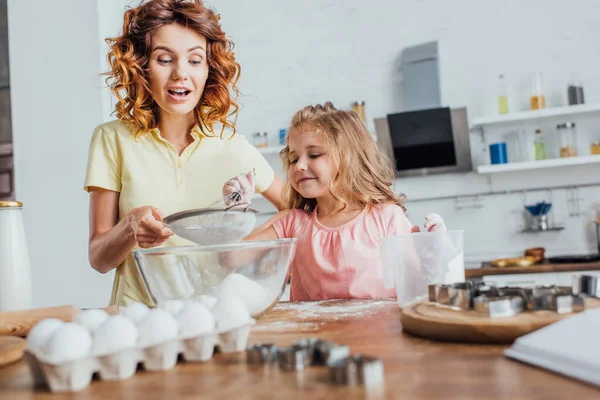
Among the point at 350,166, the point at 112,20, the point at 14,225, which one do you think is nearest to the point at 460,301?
the point at 14,225

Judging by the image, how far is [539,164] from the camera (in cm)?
356

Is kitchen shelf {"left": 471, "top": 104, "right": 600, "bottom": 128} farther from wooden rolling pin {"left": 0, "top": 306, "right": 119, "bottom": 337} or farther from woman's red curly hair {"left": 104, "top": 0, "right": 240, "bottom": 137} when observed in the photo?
wooden rolling pin {"left": 0, "top": 306, "right": 119, "bottom": 337}

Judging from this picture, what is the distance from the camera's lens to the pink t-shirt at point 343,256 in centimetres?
161

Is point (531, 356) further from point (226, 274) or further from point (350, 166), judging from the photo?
point (350, 166)

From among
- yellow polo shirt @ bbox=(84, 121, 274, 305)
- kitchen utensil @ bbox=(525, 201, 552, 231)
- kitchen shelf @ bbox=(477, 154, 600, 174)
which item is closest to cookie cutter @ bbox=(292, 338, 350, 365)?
yellow polo shirt @ bbox=(84, 121, 274, 305)

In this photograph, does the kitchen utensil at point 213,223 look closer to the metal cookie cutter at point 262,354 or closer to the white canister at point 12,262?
the white canister at point 12,262

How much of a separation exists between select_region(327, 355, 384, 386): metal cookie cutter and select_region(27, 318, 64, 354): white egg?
11.8 inches

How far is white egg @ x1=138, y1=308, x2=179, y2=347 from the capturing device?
60 centimetres

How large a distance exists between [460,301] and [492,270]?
2.62 meters

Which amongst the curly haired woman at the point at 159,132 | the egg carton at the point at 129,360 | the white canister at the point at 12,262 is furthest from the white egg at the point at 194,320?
the curly haired woman at the point at 159,132

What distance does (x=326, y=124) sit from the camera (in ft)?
5.92

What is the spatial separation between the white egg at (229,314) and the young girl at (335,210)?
922 millimetres

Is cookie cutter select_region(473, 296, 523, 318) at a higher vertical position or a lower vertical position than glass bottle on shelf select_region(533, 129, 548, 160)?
lower

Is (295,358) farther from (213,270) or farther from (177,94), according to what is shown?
(177,94)
